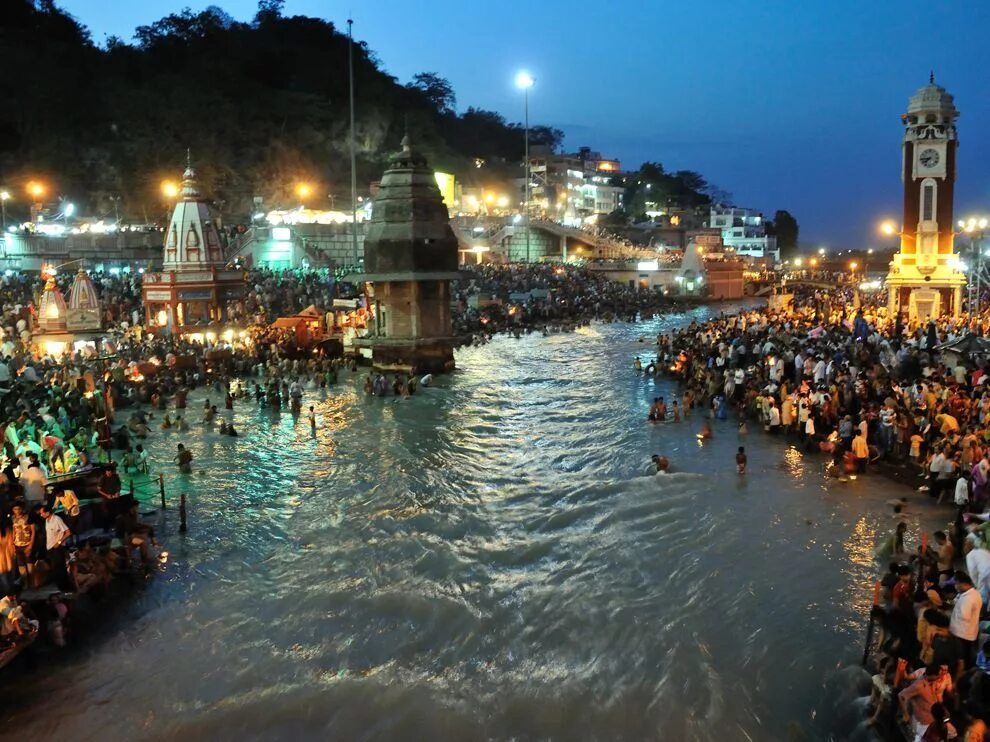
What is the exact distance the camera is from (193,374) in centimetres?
2555

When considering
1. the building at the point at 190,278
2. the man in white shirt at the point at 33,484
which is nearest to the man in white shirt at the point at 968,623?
the man in white shirt at the point at 33,484

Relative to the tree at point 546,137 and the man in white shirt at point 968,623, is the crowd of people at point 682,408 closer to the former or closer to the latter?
the man in white shirt at point 968,623

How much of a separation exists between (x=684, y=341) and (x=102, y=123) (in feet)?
126

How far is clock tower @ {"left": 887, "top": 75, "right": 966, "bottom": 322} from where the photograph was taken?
3428cm

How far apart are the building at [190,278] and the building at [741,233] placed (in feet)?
265

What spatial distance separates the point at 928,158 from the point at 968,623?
32849mm

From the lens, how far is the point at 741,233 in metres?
Answer: 106

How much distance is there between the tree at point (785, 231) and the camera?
122 meters

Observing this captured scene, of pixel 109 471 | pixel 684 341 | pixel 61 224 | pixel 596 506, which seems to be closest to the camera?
pixel 109 471

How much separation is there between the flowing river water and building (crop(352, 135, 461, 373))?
9824mm

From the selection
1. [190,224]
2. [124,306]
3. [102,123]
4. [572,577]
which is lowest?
[572,577]

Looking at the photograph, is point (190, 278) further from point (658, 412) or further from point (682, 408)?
point (682, 408)

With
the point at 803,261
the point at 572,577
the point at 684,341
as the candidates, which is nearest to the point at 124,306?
the point at 684,341

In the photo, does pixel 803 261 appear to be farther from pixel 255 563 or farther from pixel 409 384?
pixel 255 563
